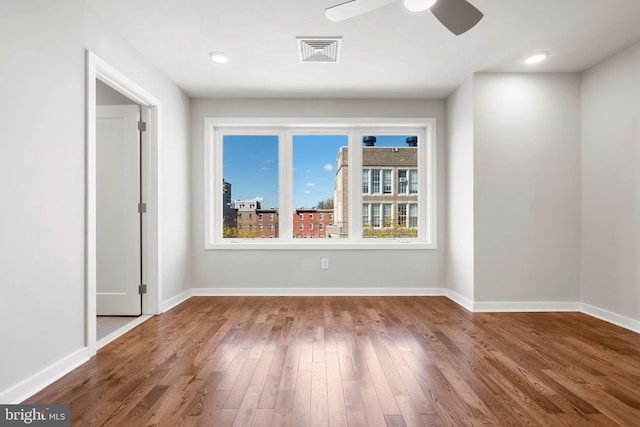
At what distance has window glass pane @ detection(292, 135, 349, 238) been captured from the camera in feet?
15.3

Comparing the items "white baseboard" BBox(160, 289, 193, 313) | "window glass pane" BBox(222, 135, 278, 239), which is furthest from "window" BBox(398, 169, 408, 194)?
"white baseboard" BBox(160, 289, 193, 313)

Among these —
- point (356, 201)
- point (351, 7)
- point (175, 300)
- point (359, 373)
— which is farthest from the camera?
point (356, 201)

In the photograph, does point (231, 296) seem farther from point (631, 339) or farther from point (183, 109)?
point (631, 339)

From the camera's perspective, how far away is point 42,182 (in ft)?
6.73

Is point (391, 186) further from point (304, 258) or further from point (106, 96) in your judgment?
point (106, 96)

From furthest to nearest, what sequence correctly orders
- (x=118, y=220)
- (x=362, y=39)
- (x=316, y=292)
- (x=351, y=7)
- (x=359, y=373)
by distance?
(x=316, y=292)
(x=118, y=220)
(x=362, y=39)
(x=359, y=373)
(x=351, y=7)

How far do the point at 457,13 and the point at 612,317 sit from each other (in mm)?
3077

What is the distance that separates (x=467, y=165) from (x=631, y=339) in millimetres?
1984

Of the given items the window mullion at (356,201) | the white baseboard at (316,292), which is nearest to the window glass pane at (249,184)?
the white baseboard at (316,292)

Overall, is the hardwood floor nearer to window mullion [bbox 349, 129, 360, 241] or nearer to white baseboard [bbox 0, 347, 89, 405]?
white baseboard [bbox 0, 347, 89, 405]

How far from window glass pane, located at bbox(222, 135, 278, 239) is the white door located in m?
1.28

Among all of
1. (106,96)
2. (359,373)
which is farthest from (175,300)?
(359,373)

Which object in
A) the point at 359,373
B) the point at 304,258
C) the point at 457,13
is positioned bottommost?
the point at 359,373

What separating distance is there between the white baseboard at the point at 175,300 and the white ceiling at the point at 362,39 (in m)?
2.33
